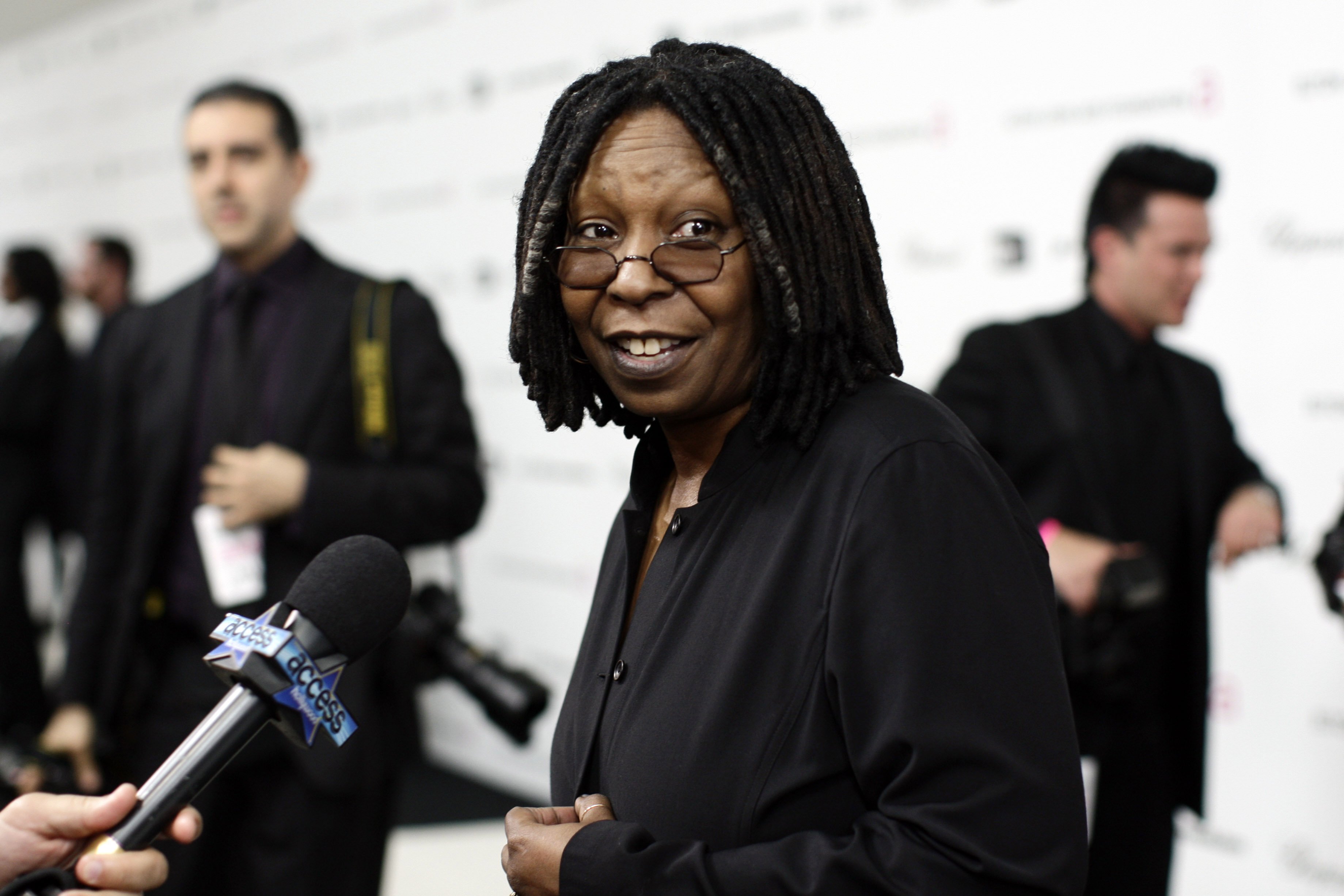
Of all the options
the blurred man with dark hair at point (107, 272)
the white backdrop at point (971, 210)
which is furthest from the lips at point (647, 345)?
the blurred man with dark hair at point (107, 272)

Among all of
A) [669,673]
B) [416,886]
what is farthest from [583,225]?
[416,886]

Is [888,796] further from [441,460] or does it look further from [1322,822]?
[1322,822]

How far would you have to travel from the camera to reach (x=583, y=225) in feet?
4.15

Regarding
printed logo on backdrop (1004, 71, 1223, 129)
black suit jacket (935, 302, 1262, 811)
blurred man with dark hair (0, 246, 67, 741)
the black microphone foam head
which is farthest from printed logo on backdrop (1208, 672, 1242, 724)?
blurred man with dark hair (0, 246, 67, 741)

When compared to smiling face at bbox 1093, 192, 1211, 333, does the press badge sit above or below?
below

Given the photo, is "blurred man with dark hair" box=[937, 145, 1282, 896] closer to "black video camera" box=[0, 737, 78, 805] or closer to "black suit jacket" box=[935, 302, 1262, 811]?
"black suit jacket" box=[935, 302, 1262, 811]

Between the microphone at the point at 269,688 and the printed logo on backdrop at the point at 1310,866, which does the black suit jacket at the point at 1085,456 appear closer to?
the printed logo on backdrop at the point at 1310,866

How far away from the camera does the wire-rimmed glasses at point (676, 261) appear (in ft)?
3.95

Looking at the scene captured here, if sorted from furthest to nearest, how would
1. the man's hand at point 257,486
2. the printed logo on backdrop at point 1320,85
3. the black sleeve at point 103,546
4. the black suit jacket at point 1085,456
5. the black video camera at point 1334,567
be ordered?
the printed logo on backdrop at point 1320,85 → the black suit jacket at point 1085,456 → the black sleeve at point 103,546 → the man's hand at point 257,486 → the black video camera at point 1334,567

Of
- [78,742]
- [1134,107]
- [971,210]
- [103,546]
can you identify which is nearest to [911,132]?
[971,210]

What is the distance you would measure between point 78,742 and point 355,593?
1.72 m

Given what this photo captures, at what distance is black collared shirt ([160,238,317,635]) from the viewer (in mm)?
2592

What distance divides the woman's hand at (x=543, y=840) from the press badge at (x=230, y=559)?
54.9 inches

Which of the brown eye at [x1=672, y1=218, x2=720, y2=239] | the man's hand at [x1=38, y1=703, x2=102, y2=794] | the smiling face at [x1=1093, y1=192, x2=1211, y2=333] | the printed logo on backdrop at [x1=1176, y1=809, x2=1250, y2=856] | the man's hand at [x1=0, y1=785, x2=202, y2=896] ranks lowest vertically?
the printed logo on backdrop at [x1=1176, y1=809, x2=1250, y2=856]
